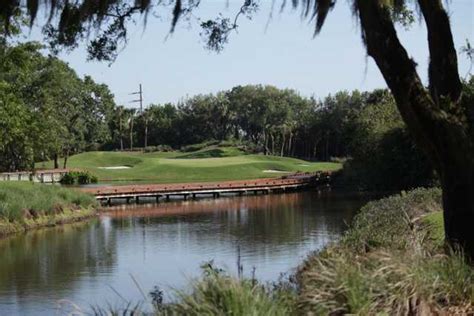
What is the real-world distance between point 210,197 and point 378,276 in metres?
50.1

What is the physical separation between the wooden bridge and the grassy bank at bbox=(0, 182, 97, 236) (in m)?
8.87

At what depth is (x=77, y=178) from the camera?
204ft

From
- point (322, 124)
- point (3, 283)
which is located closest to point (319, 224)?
point (3, 283)

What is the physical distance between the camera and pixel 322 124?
9706 cm

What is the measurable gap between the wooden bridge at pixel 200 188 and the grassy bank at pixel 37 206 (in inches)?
349

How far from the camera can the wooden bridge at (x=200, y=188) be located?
51.9 metres

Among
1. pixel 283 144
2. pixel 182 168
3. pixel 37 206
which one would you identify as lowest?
pixel 37 206

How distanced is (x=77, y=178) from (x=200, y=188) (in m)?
11.9

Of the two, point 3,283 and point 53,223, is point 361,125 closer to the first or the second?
point 53,223

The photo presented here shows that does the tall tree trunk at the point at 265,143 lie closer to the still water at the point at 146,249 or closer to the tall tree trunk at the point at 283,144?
the tall tree trunk at the point at 283,144

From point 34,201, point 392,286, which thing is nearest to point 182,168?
point 34,201

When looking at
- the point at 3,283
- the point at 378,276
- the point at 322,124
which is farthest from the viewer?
the point at 322,124

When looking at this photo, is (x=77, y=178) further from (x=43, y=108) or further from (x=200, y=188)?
(x=200, y=188)

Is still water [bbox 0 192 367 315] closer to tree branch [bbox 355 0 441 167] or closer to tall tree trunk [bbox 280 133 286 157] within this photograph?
tree branch [bbox 355 0 441 167]
